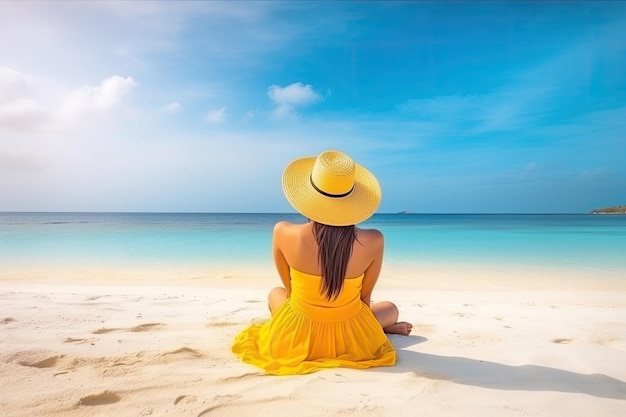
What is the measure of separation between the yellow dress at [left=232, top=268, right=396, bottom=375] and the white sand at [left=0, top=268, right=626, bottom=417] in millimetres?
154

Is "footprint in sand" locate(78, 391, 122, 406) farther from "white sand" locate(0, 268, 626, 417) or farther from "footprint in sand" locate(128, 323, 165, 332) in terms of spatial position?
"footprint in sand" locate(128, 323, 165, 332)

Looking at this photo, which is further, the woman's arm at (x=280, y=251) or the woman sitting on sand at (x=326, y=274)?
the woman's arm at (x=280, y=251)

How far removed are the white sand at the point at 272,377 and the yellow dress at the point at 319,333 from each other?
0.15 metres

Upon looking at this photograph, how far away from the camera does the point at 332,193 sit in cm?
255

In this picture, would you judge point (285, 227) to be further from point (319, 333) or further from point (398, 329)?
point (398, 329)

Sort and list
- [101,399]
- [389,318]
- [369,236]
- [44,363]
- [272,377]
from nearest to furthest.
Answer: [101,399] → [272,377] → [44,363] → [369,236] → [389,318]

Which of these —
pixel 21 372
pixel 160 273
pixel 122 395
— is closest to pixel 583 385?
pixel 122 395

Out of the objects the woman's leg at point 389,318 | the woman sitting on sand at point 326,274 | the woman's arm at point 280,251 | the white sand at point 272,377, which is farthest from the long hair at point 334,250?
the woman's leg at point 389,318

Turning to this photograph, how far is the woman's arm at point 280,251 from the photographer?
108 inches

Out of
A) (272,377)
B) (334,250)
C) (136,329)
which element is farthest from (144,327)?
(334,250)

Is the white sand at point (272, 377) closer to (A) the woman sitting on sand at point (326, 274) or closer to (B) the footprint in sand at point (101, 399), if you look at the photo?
(B) the footprint in sand at point (101, 399)

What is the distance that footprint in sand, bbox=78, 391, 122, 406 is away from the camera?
200cm

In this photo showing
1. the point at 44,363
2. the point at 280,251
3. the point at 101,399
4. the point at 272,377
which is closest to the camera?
the point at 101,399

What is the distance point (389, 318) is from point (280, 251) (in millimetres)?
1205
